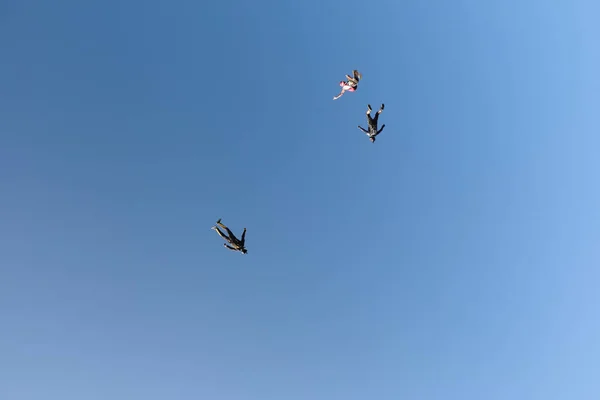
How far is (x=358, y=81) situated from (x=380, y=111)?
3195mm

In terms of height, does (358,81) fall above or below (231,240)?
above

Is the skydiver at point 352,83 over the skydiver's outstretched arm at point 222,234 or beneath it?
over

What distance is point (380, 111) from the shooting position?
127ft

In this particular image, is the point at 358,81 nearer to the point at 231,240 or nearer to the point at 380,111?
the point at 380,111

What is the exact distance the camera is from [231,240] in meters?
38.7

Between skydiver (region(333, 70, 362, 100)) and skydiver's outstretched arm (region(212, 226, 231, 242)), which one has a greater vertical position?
skydiver (region(333, 70, 362, 100))

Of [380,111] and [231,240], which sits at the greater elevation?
[380,111]

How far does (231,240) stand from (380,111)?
17040mm

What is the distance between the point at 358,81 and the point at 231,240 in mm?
17481

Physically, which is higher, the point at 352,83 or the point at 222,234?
the point at 352,83

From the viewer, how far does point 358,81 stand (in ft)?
126

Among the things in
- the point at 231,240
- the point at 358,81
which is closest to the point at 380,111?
the point at 358,81
